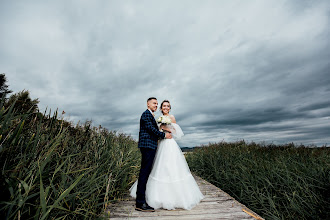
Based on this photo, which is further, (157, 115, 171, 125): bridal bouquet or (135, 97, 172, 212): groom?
(157, 115, 171, 125): bridal bouquet

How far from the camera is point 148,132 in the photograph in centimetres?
387

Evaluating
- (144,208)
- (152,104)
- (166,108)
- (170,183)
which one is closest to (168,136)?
(166,108)

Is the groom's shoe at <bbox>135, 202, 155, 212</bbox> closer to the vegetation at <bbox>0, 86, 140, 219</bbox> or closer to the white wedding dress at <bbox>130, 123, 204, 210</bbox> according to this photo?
the white wedding dress at <bbox>130, 123, 204, 210</bbox>

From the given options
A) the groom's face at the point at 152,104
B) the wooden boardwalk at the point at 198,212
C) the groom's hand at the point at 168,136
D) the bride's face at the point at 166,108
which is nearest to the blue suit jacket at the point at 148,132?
the groom's face at the point at 152,104

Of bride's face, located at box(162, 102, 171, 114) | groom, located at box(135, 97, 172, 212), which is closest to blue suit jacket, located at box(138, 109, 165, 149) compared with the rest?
groom, located at box(135, 97, 172, 212)

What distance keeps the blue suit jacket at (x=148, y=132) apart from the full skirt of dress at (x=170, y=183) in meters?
0.45

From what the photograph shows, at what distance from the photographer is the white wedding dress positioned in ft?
12.1

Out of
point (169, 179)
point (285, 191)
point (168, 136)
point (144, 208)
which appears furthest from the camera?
point (168, 136)

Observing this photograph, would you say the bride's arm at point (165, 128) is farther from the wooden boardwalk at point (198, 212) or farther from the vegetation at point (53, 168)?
the wooden boardwalk at point (198, 212)

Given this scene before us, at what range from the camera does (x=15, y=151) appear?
2.21m

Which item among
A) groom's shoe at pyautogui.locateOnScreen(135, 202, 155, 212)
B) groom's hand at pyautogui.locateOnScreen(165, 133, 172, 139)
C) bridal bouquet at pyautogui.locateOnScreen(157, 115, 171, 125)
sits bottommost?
groom's shoe at pyautogui.locateOnScreen(135, 202, 155, 212)

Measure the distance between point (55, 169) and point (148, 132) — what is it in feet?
6.03

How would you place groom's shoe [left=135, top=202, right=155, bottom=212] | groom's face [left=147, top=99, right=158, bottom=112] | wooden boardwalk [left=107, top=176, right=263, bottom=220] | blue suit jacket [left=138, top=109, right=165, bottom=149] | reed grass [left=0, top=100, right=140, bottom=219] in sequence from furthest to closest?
groom's face [left=147, top=99, right=158, bottom=112], blue suit jacket [left=138, top=109, right=165, bottom=149], groom's shoe [left=135, top=202, right=155, bottom=212], wooden boardwalk [left=107, top=176, right=263, bottom=220], reed grass [left=0, top=100, right=140, bottom=219]

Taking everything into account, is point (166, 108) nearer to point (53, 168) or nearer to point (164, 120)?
point (164, 120)
